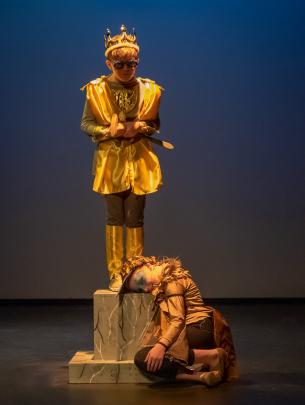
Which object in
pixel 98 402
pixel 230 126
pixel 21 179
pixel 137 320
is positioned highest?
pixel 230 126

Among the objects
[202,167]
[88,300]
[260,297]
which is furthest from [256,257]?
[88,300]

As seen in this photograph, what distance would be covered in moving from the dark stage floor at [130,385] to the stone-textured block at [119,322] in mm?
202

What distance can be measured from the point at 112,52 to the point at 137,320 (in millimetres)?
1319

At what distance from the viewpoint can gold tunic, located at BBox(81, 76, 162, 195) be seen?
4.35 m

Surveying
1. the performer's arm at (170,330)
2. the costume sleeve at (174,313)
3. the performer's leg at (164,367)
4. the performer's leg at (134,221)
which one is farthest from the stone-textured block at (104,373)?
the performer's leg at (134,221)

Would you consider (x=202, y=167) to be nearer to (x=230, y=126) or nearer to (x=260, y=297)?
(x=230, y=126)

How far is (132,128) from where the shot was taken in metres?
4.33

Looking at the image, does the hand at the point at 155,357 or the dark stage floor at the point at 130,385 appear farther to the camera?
the hand at the point at 155,357

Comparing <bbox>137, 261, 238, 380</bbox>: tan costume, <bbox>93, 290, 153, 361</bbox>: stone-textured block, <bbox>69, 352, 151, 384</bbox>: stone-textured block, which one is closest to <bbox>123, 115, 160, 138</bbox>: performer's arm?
<bbox>137, 261, 238, 380</bbox>: tan costume

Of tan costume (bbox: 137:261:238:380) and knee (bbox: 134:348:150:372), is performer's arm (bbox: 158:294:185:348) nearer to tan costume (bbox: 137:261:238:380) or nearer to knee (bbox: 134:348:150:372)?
tan costume (bbox: 137:261:238:380)

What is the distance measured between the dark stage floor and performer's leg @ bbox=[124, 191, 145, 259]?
702mm

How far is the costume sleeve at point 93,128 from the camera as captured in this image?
4.33 metres

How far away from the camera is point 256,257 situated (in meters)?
6.59

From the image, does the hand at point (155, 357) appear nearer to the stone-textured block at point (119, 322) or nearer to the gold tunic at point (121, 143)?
the stone-textured block at point (119, 322)
